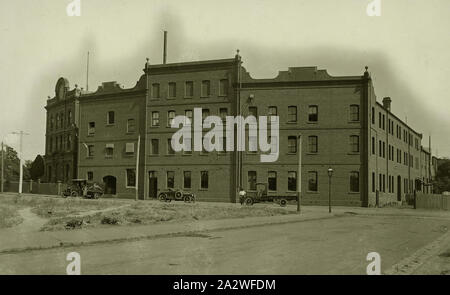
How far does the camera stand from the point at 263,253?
36.4ft

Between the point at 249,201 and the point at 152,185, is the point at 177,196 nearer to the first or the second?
the point at 152,185

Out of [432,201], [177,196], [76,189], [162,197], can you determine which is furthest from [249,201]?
[76,189]

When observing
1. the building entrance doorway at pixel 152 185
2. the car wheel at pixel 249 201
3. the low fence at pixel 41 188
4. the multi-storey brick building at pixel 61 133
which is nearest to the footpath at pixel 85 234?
the car wheel at pixel 249 201

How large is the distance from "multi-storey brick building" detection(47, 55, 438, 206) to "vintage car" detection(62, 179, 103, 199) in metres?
4.31

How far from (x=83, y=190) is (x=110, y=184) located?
20.6 ft

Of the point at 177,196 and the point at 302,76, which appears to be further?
the point at 302,76

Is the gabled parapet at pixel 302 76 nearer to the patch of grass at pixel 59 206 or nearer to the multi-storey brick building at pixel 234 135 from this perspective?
the multi-storey brick building at pixel 234 135

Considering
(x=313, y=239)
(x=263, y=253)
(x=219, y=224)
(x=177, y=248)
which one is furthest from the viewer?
(x=219, y=224)

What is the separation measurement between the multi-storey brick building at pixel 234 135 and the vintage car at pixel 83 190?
4.31 meters

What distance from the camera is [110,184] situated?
48188 mm

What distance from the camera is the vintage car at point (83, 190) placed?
4181 centimetres
